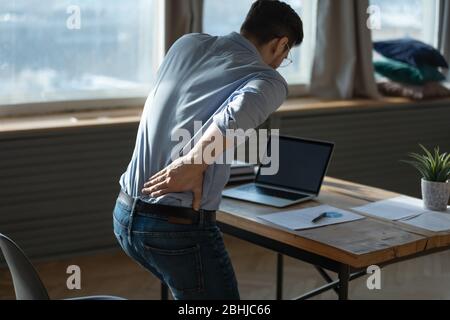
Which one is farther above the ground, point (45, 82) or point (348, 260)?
point (45, 82)

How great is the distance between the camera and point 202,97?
7.11ft

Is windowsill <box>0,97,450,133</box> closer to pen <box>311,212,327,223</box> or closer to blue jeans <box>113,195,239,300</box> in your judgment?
pen <box>311,212,327,223</box>

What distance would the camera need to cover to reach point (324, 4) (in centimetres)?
502

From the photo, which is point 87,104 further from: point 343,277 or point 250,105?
point 250,105

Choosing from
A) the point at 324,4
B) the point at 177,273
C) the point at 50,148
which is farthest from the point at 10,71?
the point at 177,273

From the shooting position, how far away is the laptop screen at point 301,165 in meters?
2.95

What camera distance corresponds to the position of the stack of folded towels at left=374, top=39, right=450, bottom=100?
5.23m

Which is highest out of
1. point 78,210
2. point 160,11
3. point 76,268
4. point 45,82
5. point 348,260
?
point 160,11

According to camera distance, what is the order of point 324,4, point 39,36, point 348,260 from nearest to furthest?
point 348,260 → point 39,36 → point 324,4

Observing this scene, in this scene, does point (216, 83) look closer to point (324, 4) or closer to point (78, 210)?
point (78, 210)

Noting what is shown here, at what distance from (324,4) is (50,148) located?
2.05m

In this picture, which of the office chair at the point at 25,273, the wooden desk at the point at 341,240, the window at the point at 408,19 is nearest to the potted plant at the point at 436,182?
the wooden desk at the point at 341,240
